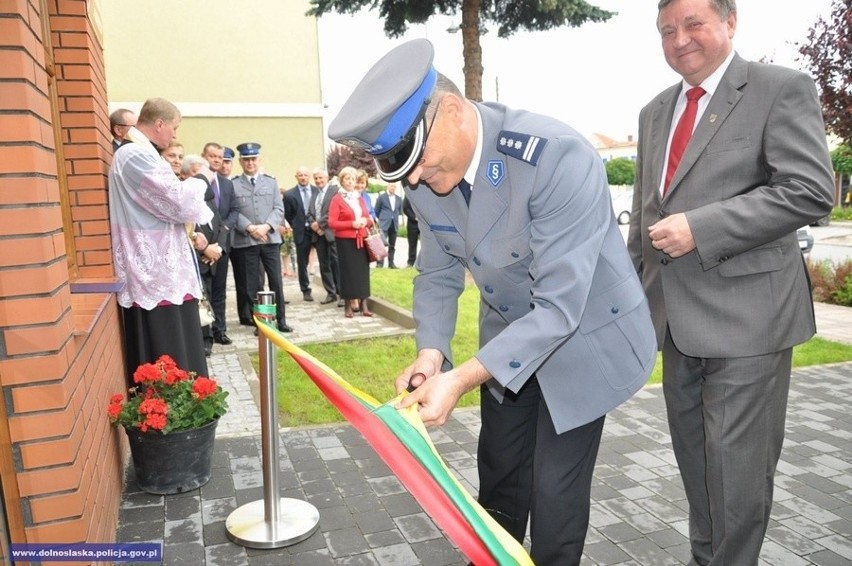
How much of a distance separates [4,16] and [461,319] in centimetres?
719

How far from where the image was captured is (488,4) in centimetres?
1280

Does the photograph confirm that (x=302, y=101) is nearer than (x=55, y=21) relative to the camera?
No

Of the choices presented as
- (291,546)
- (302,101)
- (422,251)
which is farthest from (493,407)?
(302,101)

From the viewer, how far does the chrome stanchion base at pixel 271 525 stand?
133 inches

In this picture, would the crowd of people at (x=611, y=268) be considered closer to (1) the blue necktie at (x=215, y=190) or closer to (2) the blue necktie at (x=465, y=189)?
(2) the blue necktie at (x=465, y=189)

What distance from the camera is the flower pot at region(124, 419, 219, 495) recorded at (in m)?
3.87

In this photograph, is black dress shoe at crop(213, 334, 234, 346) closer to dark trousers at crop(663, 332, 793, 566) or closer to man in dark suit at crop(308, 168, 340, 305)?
man in dark suit at crop(308, 168, 340, 305)

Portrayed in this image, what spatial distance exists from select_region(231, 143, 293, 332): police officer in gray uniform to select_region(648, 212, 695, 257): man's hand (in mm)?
6498

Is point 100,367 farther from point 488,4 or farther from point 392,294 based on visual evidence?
point 488,4

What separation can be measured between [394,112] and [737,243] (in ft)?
4.36

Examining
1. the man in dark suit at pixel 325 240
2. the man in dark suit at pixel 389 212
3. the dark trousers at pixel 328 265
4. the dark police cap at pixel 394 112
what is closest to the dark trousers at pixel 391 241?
the man in dark suit at pixel 389 212

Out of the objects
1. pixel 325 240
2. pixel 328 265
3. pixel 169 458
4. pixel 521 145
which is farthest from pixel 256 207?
pixel 521 145

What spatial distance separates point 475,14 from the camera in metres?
12.1

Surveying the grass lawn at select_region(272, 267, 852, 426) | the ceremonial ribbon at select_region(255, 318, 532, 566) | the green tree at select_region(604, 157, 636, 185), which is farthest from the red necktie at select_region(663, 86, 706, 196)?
the green tree at select_region(604, 157, 636, 185)
